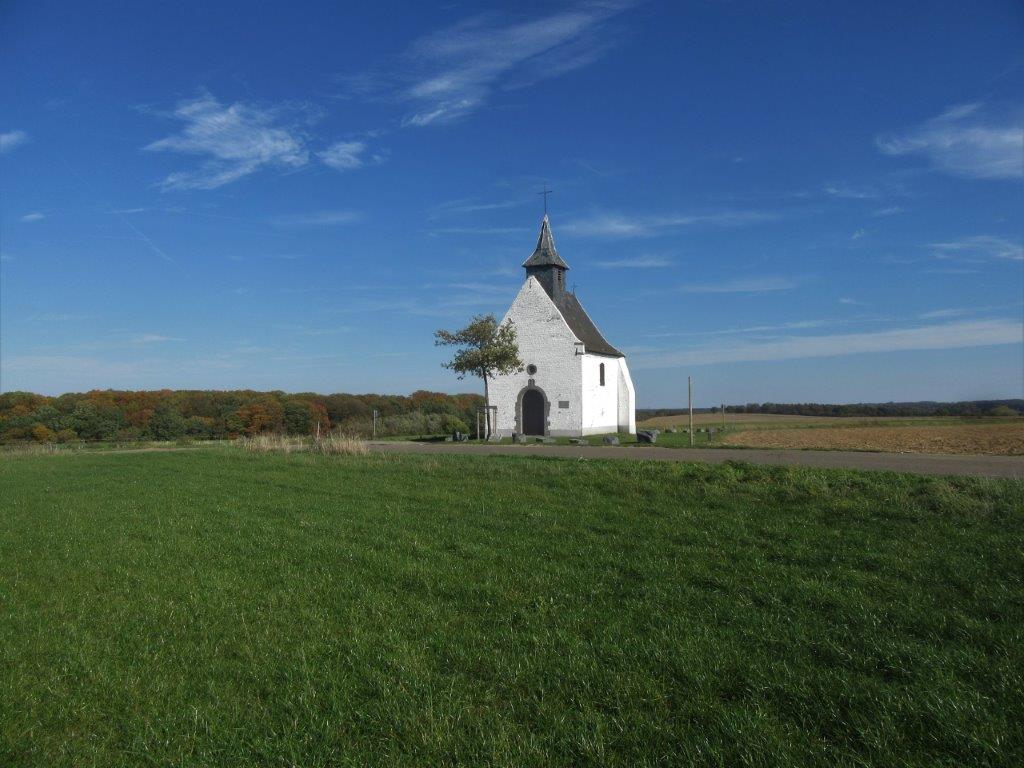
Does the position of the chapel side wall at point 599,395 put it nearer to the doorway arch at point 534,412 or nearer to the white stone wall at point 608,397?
Answer: the white stone wall at point 608,397

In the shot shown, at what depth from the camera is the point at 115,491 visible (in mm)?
14266

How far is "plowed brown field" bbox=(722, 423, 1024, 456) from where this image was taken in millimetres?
19125

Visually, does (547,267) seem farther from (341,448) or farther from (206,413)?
(206,413)

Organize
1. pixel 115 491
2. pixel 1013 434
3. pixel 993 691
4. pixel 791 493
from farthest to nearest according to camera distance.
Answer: pixel 1013 434 < pixel 115 491 < pixel 791 493 < pixel 993 691

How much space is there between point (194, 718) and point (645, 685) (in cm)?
264

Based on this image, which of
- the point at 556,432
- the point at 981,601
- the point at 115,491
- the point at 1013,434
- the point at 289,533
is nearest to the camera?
the point at 981,601

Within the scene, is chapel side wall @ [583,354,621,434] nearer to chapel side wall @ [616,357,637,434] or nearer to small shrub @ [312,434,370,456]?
chapel side wall @ [616,357,637,434]

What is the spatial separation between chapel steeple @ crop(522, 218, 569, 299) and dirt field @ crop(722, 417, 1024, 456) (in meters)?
15.2

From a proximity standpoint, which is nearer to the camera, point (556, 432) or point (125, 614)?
point (125, 614)

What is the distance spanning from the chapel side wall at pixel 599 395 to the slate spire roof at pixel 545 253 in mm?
5734

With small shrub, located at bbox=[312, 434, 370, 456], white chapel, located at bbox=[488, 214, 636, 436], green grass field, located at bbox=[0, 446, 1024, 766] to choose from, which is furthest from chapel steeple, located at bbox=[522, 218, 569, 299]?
green grass field, located at bbox=[0, 446, 1024, 766]

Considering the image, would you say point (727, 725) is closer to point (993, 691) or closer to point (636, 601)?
point (993, 691)

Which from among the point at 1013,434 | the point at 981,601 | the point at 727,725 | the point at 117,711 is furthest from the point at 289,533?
the point at 1013,434

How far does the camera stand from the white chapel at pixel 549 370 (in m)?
36.5
